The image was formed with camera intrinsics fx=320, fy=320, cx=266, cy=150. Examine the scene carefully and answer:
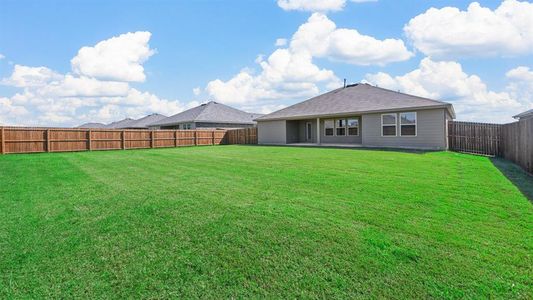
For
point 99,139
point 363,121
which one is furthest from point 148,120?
point 363,121

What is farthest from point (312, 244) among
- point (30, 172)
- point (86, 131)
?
point (86, 131)

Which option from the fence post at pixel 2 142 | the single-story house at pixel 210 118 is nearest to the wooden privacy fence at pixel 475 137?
the single-story house at pixel 210 118

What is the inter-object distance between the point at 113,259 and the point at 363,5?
14.1m

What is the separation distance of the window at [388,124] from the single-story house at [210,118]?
1728cm

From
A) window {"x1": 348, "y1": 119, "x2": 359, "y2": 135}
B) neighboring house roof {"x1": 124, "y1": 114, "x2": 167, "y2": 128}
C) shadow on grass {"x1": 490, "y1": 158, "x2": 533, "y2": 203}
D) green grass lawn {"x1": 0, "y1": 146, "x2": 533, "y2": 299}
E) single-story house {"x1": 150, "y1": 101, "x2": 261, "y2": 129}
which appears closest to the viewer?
green grass lawn {"x1": 0, "y1": 146, "x2": 533, "y2": 299}

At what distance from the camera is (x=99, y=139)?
21.5 m

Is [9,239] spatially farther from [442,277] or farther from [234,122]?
[234,122]

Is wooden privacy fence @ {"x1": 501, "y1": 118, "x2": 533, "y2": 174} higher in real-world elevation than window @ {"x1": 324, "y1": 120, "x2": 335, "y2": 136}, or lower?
lower

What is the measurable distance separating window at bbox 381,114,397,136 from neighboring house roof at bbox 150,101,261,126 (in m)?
19.5

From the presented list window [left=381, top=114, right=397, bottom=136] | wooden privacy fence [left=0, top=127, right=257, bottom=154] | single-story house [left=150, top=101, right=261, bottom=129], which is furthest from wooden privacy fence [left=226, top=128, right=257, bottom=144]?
window [left=381, top=114, right=397, bottom=136]

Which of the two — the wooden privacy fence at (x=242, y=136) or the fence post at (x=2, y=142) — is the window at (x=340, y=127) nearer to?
the wooden privacy fence at (x=242, y=136)

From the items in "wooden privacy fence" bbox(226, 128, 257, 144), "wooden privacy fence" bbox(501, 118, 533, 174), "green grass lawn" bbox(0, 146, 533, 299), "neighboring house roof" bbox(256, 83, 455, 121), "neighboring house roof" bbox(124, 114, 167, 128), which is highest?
"neighboring house roof" bbox(124, 114, 167, 128)

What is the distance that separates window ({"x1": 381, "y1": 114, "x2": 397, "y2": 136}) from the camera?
1877 centimetres

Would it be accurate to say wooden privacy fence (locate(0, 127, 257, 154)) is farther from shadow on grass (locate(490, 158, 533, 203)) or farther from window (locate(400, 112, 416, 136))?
shadow on grass (locate(490, 158, 533, 203))
